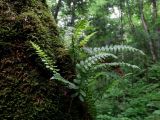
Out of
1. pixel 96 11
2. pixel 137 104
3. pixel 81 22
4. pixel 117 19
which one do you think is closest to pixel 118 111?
pixel 137 104

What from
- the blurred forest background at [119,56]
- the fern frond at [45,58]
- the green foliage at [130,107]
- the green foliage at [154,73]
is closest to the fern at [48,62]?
the fern frond at [45,58]

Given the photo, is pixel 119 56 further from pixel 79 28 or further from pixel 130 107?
pixel 79 28

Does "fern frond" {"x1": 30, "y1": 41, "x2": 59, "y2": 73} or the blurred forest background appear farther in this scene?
the blurred forest background

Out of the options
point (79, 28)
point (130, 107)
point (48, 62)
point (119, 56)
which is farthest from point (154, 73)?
point (48, 62)

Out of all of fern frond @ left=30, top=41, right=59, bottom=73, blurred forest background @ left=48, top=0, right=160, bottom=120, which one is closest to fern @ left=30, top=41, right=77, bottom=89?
fern frond @ left=30, top=41, right=59, bottom=73

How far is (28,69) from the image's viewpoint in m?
2.13

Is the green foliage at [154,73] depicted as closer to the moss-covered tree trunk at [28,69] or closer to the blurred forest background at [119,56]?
the blurred forest background at [119,56]

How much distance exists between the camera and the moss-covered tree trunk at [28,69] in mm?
1986

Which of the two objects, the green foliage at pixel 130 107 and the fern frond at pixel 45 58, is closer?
the fern frond at pixel 45 58

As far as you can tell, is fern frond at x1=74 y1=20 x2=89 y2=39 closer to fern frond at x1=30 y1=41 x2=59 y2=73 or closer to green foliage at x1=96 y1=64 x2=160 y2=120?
fern frond at x1=30 y1=41 x2=59 y2=73

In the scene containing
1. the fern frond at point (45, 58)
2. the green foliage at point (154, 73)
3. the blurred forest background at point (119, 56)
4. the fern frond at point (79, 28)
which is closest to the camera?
the fern frond at point (45, 58)

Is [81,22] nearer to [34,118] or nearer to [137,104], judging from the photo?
[34,118]

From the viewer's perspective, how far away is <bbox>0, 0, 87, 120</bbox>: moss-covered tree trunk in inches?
78.2

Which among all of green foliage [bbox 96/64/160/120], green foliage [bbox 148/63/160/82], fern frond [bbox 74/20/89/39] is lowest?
green foliage [bbox 96/64/160/120]
